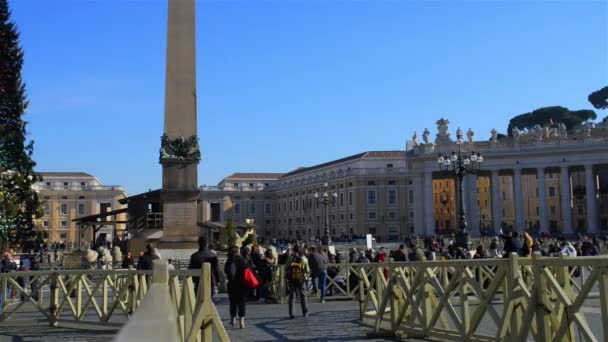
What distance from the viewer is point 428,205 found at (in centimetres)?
8200

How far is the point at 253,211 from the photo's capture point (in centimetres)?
13112

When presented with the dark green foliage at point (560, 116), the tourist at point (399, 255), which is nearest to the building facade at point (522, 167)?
the dark green foliage at point (560, 116)

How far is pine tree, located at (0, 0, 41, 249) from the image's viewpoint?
102ft

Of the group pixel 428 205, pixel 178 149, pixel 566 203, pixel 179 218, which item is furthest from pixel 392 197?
pixel 178 149

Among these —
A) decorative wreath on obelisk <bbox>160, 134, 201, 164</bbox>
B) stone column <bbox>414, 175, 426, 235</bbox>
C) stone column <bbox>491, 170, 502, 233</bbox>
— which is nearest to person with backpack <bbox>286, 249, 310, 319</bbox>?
decorative wreath on obelisk <bbox>160, 134, 201, 164</bbox>

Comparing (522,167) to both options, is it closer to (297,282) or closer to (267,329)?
(297,282)

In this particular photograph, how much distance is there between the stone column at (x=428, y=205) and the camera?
8156 cm

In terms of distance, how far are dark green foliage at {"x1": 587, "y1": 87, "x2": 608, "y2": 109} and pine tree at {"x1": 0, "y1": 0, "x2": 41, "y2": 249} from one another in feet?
298

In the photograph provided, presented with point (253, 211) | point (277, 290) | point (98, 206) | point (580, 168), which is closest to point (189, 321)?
point (277, 290)

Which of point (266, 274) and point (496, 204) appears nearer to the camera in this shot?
point (266, 274)

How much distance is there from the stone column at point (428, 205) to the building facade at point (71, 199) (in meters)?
52.2

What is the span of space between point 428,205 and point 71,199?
6194cm

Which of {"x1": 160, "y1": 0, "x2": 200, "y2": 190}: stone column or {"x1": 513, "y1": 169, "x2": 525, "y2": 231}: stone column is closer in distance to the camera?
{"x1": 160, "y1": 0, "x2": 200, "y2": 190}: stone column

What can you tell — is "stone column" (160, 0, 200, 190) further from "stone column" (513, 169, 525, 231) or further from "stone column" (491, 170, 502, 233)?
"stone column" (513, 169, 525, 231)
